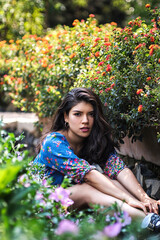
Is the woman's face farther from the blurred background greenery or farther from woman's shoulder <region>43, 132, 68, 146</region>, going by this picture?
the blurred background greenery

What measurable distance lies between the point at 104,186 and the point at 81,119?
23.8 inches

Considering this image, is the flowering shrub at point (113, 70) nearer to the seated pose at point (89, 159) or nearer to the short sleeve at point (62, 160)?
the seated pose at point (89, 159)

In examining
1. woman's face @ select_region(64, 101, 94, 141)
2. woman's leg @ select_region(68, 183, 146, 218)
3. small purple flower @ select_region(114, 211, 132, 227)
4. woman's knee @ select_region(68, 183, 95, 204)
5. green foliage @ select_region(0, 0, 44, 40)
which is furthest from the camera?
green foliage @ select_region(0, 0, 44, 40)

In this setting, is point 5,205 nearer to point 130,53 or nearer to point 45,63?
point 130,53

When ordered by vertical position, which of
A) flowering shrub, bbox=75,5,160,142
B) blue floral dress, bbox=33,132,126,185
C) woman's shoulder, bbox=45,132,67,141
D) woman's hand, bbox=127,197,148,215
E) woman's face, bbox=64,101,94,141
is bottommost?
woman's hand, bbox=127,197,148,215

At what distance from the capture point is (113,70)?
123 inches

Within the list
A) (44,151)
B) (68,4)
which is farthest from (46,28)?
(44,151)

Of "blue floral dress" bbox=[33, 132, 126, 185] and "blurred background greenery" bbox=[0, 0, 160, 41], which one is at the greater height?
"blurred background greenery" bbox=[0, 0, 160, 41]

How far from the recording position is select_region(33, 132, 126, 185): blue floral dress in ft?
7.90

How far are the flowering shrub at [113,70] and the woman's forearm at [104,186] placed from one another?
629 millimetres

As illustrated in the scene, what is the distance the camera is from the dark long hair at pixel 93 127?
9.13ft

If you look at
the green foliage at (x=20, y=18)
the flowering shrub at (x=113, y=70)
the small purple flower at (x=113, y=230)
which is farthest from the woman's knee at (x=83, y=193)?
Result: the green foliage at (x=20, y=18)

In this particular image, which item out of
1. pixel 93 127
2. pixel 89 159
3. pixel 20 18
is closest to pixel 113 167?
pixel 89 159

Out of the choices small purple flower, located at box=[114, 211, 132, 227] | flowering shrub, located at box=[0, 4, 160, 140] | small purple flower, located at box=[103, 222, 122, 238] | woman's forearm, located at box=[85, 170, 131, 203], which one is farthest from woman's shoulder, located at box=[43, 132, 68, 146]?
small purple flower, located at box=[103, 222, 122, 238]
